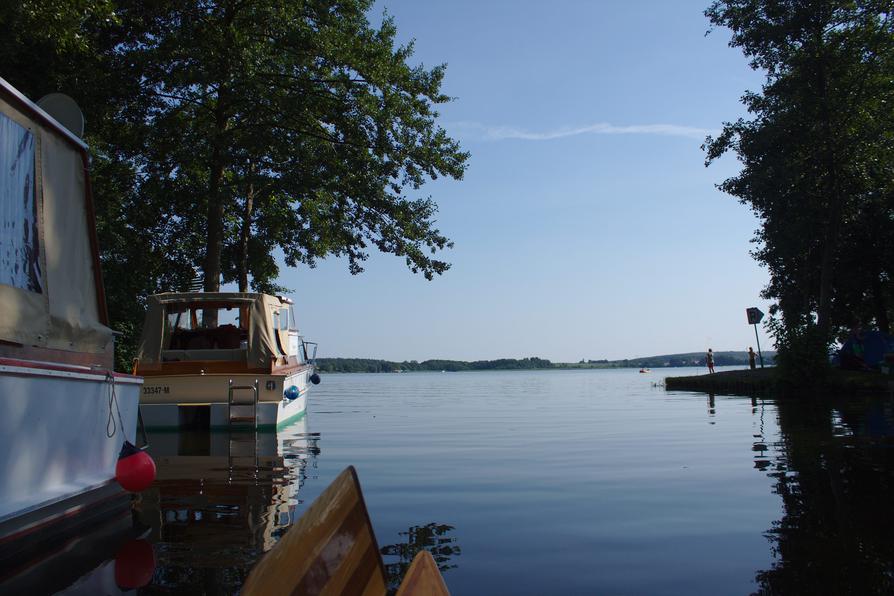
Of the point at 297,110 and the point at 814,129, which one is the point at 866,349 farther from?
the point at 297,110

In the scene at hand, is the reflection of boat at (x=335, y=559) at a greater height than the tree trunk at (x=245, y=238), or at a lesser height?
lesser

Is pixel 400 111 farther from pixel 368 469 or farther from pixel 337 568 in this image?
pixel 337 568

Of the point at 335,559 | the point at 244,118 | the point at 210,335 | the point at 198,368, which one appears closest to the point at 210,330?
the point at 210,335

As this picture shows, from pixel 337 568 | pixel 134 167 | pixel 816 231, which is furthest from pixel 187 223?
pixel 337 568

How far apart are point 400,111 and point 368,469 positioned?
43.5 feet

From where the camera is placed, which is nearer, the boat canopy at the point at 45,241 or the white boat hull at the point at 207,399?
the boat canopy at the point at 45,241

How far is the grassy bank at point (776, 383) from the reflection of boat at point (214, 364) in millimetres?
15655

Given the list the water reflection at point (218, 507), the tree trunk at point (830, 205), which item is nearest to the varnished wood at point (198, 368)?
the water reflection at point (218, 507)

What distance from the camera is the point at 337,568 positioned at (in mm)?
3275

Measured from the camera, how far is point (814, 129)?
25609 mm

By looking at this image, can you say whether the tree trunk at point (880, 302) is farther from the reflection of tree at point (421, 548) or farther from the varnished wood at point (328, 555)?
the varnished wood at point (328, 555)

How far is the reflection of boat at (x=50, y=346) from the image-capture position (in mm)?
5676

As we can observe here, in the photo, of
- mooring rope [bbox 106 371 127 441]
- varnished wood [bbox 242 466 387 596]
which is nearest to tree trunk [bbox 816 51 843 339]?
mooring rope [bbox 106 371 127 441]

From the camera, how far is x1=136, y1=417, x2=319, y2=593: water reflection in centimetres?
539
